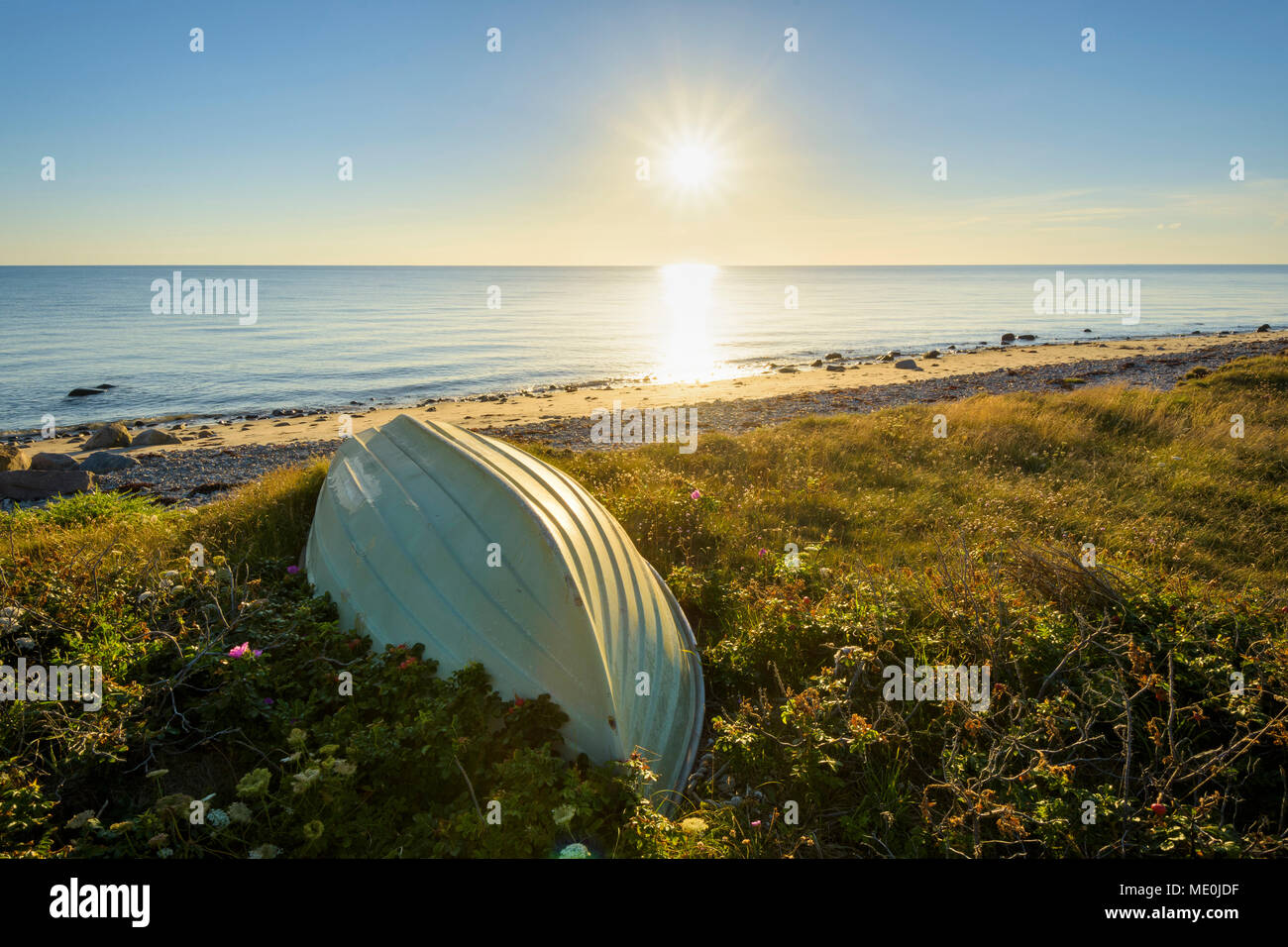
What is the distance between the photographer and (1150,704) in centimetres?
416

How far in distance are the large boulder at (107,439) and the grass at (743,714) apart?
13245 millimetres

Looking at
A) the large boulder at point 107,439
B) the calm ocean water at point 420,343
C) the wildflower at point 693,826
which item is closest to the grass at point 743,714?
the wildflower at point 693,826

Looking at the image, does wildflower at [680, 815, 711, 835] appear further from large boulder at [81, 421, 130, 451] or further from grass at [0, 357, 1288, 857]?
large boulder at [81, 421, 130, 451]

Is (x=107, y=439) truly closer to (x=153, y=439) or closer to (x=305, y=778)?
(x=153, y=439)

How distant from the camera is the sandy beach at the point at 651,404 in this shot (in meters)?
15.8

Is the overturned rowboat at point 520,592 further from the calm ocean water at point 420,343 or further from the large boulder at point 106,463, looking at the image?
the calm ocean water at point 420,343

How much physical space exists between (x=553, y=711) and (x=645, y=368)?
31022 millimetres

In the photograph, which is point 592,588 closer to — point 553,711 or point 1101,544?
point 553,711

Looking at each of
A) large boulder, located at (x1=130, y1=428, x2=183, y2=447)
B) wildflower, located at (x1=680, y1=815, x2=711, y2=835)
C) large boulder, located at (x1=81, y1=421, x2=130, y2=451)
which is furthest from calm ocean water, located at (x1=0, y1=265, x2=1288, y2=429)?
wildflower, located at (x1=680, y1=815, x2=711, y2=835)

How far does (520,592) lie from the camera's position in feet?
13.1

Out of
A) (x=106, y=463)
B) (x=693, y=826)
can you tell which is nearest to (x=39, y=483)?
(x=106, y=463)

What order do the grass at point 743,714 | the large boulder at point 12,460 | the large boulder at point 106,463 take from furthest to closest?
the large boulder at point 106,463, the large boulder at point 12,460, the grass at point 743,714

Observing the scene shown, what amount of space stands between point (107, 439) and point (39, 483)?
6.04 metres

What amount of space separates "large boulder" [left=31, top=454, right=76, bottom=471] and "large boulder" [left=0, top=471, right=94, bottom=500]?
157 centimetres
